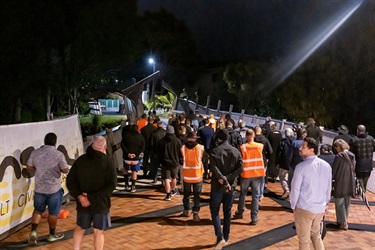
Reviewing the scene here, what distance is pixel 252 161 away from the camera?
6984 millimetres

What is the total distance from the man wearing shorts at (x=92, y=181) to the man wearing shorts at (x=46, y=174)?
1.07 meters

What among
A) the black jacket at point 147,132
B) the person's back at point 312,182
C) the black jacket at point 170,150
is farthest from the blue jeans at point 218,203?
the black jacket at point 147,132

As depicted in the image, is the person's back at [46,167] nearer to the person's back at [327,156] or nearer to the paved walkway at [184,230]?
the paved walkway at [184,230]

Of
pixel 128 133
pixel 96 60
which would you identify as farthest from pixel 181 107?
pixel 128 133

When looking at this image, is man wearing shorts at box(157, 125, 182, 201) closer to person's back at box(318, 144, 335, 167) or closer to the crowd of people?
the crowd of people

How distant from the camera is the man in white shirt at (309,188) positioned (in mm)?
4672

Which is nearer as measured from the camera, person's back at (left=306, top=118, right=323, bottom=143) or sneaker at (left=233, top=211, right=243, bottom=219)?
sneaker at (left=233, top=211, right=243, bottom=219)

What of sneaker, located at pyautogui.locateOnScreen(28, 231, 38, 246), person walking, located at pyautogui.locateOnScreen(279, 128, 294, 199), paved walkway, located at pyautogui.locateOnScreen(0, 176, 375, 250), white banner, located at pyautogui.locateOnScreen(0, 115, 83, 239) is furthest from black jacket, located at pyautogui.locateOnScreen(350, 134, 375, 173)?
sneaker, located at pyautogui.locateOnScreen(28, 231, 38, 246)

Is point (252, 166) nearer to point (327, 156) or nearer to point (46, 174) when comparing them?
point (327, 156)

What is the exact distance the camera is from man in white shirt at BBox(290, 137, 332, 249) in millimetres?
4672

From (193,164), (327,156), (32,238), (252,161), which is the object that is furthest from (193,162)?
(32,238)

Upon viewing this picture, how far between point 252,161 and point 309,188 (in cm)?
233

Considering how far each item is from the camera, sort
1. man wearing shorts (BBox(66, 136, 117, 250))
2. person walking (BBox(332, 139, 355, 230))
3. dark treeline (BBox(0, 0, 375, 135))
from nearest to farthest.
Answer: man wearing shorts (BBox(66, 136, 117, 250)) → person walking (BBox(332, 139, 355, 230)) → dark treeline (BBox(0, 0, 375, 135))

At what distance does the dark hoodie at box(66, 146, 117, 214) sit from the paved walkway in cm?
144
